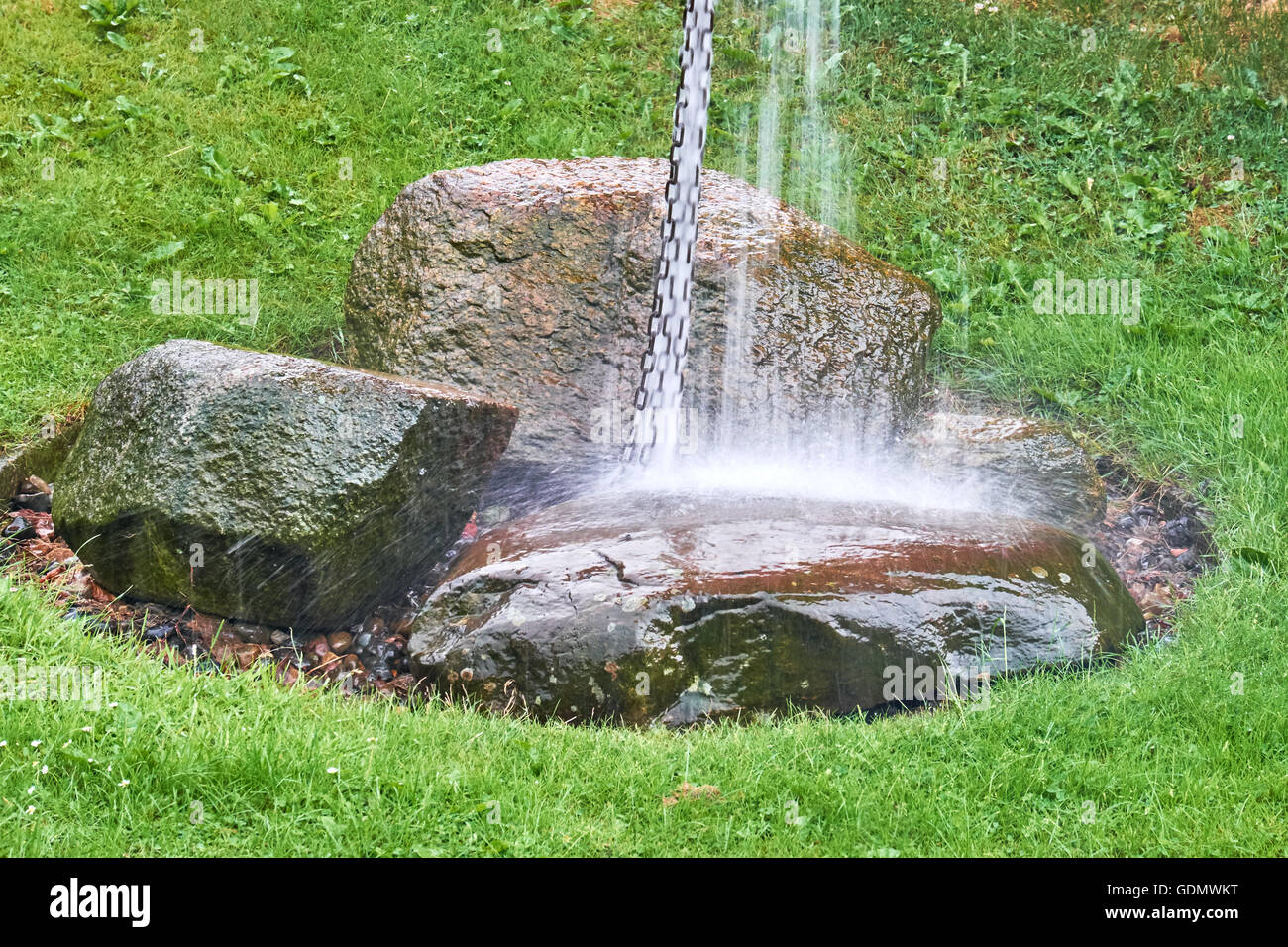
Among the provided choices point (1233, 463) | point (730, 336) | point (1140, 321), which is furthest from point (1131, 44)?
point (730, 336)

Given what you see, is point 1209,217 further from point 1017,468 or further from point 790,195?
point 1017,468

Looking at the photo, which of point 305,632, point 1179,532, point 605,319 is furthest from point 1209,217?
point 305,632

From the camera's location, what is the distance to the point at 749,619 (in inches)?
175

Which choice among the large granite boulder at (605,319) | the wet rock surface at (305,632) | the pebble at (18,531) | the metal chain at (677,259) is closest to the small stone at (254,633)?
the wet rock surface at (305,632)

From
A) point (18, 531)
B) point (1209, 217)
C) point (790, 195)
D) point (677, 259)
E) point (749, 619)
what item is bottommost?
→ point (749, 619)

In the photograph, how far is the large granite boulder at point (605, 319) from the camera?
626cm

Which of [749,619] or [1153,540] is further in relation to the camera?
[1153,540]

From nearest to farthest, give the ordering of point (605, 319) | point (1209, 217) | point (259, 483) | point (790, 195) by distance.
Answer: point (259, 483), point (605, 319), point (1209, 217), point (790, 195)

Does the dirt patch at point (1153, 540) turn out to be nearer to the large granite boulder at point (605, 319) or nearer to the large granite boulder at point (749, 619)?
the large granite boulder at point (749, 619)

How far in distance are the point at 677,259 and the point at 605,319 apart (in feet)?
1.91

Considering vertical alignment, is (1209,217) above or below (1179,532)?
above

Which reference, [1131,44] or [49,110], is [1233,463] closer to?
[1131,44]

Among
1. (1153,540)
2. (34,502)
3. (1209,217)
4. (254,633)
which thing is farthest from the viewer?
(1209,217)

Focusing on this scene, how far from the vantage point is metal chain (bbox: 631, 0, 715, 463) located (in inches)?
223
